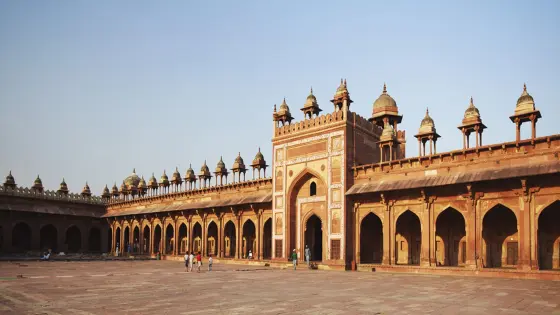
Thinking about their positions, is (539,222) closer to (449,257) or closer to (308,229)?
(449,257)

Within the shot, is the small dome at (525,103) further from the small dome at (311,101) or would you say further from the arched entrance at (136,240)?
the arched entrance at (136,240)

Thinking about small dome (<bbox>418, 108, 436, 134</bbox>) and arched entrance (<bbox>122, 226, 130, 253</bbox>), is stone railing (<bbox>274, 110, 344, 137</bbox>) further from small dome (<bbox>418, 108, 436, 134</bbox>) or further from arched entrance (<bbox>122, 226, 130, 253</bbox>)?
arched entrance (<bbox>122, 226, 130, 253</bbox>)

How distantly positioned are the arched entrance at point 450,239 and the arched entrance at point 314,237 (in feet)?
28.5

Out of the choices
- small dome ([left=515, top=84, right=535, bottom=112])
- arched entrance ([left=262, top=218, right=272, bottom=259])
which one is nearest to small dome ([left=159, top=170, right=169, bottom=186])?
arched entrance ([left=262, top=218, right=272, bottom=259])

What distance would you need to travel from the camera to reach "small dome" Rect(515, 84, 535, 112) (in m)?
24.8

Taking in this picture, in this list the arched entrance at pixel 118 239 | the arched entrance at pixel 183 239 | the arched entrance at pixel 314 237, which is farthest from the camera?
the arched entrance at pixel 118 239

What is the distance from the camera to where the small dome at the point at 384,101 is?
34647mm

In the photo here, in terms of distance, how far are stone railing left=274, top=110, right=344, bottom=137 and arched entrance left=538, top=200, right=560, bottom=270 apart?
12.8 metres

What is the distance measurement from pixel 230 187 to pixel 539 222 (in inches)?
916

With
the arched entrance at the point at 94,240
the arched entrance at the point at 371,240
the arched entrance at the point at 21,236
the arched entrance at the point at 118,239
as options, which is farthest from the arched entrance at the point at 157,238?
the arched entrance at the point at 371,240

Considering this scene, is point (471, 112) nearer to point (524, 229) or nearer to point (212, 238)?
point (524, 229)

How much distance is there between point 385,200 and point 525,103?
9.03 meters

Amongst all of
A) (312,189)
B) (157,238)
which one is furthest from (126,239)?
(312,189)

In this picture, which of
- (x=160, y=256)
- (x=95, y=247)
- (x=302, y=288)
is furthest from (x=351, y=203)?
(x=95, y=247)
